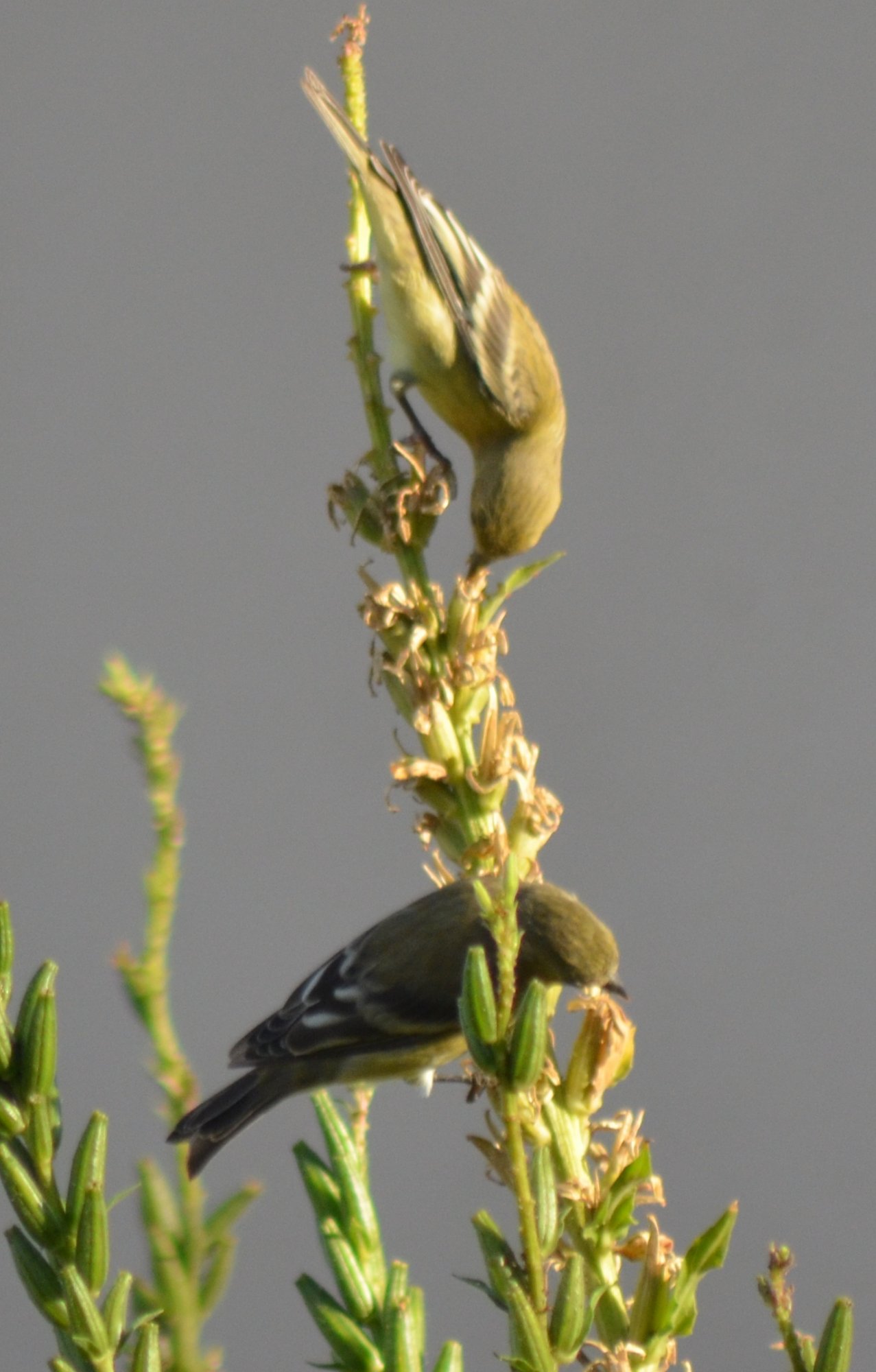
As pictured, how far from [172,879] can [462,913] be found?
0.94m

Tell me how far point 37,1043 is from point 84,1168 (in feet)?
0.14

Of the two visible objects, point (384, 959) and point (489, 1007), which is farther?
point (384, 959)

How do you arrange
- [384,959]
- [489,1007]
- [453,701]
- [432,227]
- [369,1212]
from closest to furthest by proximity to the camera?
[489,1007] → [369,1212] → [453,701] → [384,959] → [432,227]

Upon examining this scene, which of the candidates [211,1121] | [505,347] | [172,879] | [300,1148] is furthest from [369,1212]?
[505,347]

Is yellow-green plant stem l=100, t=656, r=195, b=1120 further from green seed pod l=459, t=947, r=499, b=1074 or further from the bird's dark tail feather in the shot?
the bird's dark tail feather

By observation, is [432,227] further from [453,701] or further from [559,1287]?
[559,1287]

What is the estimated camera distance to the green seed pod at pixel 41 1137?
47 centimetres

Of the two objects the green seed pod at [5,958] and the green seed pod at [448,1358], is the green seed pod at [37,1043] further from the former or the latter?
the green seed pod at [448,1358]

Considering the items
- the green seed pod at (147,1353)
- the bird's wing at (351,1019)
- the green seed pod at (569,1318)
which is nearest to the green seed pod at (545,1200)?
the green seed pod at (569,1318)

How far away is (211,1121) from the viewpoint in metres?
1.46

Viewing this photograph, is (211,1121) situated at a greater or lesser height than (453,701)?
lesser

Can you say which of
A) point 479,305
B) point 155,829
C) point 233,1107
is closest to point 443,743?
point 155,829

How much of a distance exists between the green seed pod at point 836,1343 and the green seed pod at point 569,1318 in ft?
0.25

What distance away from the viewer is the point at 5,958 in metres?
0.48
